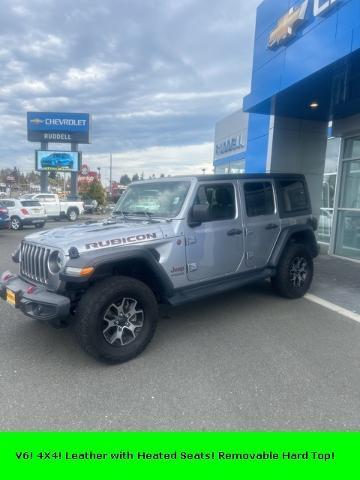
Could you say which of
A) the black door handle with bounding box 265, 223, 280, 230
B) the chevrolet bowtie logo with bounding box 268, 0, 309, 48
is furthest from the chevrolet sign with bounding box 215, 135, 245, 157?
the black door handle with bounding box 265, 223, 280, 230

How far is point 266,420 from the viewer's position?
2674 mm

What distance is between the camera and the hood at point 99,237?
137 inches

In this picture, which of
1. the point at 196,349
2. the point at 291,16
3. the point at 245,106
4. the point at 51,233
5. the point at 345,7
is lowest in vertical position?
the point at 196,349

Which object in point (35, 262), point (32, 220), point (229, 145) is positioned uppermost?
point (229, 145)

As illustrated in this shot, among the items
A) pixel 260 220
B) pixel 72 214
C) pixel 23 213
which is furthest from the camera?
pixel 72 214

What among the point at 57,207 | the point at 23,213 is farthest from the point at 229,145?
the point at 23,213

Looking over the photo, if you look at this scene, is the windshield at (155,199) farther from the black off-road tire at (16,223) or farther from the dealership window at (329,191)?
the black off-road tire at (16,223)

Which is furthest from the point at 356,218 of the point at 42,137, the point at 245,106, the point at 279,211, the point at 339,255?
the point at 42,137

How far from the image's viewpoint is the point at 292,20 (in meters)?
7.08

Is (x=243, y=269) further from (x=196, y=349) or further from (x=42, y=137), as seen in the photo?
(x=42, y=137)

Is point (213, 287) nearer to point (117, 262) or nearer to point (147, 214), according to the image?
point (147, 214)

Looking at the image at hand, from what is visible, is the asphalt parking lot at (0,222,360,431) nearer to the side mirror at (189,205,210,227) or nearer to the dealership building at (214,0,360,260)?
the side mirror at (189,205,210,227)

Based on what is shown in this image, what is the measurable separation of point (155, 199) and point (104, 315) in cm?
181

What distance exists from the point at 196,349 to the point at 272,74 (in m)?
6.81
